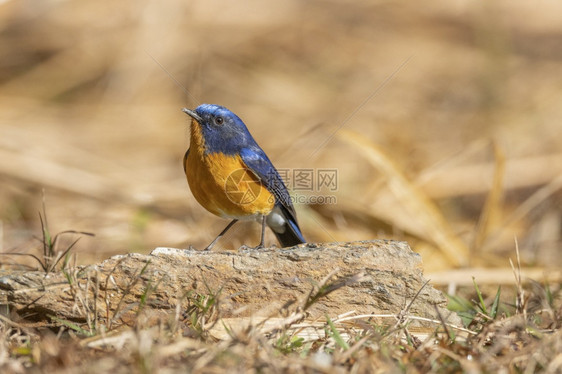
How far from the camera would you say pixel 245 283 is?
3609 millimetres

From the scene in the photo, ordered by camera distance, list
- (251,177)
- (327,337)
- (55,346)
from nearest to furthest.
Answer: (55,346) → (327,337) → (251,177)

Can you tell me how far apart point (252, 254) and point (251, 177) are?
1.17 m

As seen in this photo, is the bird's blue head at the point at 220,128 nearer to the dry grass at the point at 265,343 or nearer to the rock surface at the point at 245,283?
the rock surface at the point at 245,283

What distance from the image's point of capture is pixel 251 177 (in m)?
4.82

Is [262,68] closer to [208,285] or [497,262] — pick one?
[497,262]

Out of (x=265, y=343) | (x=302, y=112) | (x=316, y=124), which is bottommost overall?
(x=265, y=343)

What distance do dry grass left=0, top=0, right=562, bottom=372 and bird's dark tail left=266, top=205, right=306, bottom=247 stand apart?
481 millimetres

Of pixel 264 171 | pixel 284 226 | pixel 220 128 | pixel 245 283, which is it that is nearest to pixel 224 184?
pixel 264 171

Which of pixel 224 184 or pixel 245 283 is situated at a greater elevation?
pixel 224 184

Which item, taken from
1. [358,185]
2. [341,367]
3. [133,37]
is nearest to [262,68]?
[133,37]

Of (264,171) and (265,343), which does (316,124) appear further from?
(265,343)

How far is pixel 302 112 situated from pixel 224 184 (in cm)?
590

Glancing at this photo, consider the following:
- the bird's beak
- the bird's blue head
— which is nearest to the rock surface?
the bird's blue head

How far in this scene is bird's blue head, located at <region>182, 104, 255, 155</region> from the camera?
4.84 meters
